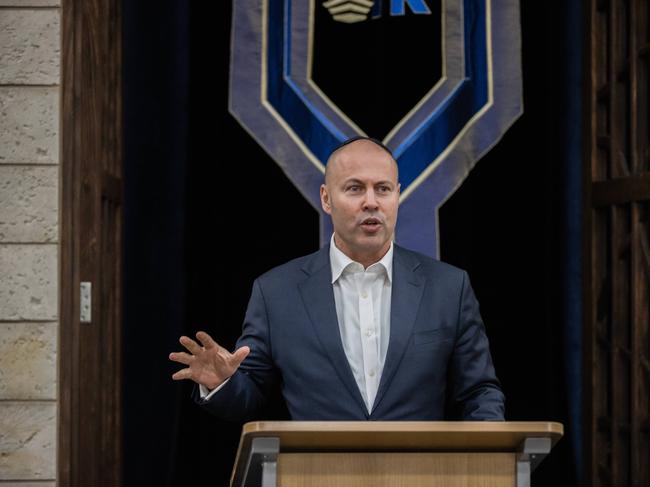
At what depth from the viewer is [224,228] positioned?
400 centimetres

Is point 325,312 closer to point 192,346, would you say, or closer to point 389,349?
point 389,349

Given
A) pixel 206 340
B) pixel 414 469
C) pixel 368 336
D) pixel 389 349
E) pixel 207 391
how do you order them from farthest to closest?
pixel 368 336, pixel 389 349, pixel 207 391, pixel 206 340, pixel 414 469

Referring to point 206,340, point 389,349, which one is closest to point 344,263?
point 389,349

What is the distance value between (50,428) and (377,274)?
1.07m

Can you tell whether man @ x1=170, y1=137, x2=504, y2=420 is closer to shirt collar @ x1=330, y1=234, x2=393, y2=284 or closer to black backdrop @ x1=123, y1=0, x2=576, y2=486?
shirt collar @ x1=330, y1=234, x2=393, y2=284

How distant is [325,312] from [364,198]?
0.32 meters

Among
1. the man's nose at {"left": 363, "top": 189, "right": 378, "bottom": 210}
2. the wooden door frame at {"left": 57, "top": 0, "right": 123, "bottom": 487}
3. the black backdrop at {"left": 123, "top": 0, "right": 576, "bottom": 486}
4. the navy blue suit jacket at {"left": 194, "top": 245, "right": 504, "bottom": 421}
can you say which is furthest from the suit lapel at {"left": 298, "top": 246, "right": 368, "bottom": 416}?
the black backdrop at {"left": 123, "top": 0, "right": 576, "bottom": 486}

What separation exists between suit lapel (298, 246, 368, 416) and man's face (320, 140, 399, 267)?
0.35 ft

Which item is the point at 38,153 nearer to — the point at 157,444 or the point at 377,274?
the point at 377,274

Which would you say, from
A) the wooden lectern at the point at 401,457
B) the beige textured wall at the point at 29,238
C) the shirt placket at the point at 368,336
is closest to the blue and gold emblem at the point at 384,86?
the beige textured wall at the point at 29,238

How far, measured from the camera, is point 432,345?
9.25 ft

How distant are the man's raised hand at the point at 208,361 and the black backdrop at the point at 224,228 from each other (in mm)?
1664

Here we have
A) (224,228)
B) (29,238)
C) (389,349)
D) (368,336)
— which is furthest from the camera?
(224,228)

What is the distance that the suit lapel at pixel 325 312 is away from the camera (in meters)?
2.78
